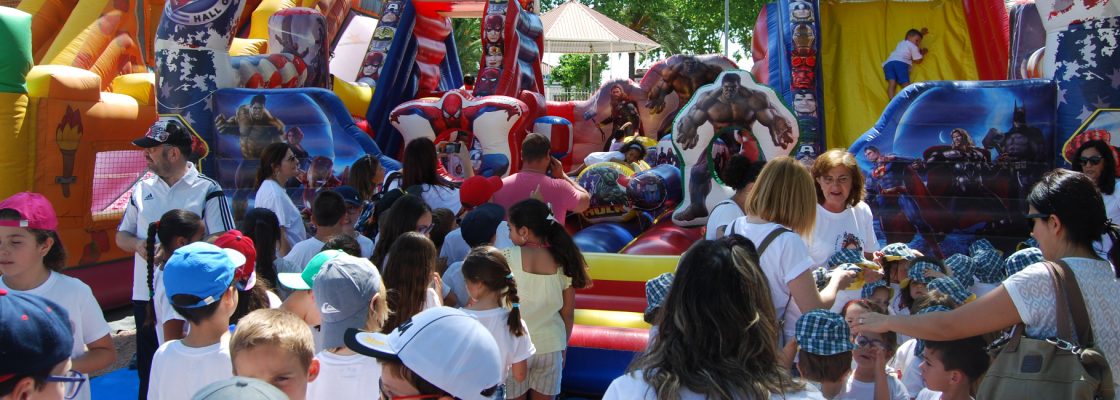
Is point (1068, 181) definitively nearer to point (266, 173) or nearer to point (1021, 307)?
point (1021, 307)

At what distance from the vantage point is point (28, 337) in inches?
67.6

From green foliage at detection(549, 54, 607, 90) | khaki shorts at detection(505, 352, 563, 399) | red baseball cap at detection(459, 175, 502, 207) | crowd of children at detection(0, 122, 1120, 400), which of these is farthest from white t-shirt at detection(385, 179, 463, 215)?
green foliage at detection(549, 54, 607, 90)

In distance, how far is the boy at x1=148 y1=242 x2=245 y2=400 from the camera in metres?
2.48

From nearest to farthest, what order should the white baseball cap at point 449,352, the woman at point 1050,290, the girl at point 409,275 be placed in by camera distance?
1. the white baseball cap at point 449,352
2. the woman at point 1050,290
3. the girl at point 409,275

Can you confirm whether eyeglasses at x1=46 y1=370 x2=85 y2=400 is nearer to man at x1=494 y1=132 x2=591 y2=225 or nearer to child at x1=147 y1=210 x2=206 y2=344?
child at x1=147 y1=210 x2=206 y2=344

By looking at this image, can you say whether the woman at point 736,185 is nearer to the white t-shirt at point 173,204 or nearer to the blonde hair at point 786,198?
the blonde hair at point 786,198

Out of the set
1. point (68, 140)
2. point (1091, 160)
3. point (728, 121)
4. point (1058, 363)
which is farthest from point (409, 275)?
point (68, 140)

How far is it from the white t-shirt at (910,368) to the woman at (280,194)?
9.52 feet

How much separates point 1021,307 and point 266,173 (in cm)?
370

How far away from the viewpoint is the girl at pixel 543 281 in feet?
12.1

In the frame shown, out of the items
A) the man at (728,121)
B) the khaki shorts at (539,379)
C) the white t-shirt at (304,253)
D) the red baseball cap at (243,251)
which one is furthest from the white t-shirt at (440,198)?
the red baseball cap at (243,251)

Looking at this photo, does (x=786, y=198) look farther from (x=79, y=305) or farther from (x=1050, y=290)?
(x=79, y=305)

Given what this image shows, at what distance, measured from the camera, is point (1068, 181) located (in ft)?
8.30

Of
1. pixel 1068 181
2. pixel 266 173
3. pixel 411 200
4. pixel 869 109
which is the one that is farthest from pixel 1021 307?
pixel 869 109
